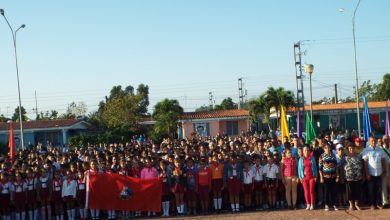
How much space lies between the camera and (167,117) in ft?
149

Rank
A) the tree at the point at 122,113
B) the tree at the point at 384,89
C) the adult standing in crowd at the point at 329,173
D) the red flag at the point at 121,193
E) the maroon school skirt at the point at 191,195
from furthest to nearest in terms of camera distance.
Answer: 1. the tree at the point at 384,89
2. the tree at the point at 122,113
3. the maroon school skirt at the point at 191,195
4. the red flag at the point at 121,193
5. the adult standing in crowd at the point at 329,173

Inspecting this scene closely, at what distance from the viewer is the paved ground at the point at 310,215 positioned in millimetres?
12691

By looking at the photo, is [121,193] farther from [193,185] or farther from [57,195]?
[193,185]

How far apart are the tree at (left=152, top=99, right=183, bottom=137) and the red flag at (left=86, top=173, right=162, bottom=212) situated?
29.8 metres

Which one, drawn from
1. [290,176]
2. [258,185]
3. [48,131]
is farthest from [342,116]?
[290,176]

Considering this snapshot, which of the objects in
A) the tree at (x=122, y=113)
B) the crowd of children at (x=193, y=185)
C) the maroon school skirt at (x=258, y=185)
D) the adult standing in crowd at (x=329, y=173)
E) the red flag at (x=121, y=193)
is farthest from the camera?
the tree at (x=122, y=113)

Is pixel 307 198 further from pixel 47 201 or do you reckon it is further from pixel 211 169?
pixel 47 201

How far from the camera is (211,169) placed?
1519cm

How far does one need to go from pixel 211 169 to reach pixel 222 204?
118 centimetres

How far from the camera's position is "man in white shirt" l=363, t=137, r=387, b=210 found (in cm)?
1361

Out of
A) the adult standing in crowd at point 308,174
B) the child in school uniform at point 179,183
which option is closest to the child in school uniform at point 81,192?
the child in school uniform at point 179,183

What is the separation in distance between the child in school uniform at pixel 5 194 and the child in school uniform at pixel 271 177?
7.30 metres

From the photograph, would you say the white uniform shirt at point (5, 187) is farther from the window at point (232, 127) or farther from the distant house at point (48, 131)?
the window at point (232, 127)

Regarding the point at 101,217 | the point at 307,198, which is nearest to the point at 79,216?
the point at 101,217
